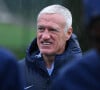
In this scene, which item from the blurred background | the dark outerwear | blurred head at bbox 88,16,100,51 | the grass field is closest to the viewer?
blurred head at bbox 88,16,100,51

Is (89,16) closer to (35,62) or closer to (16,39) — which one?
(35,62)

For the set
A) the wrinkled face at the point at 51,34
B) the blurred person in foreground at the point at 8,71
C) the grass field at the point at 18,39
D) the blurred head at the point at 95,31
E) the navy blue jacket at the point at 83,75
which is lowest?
the grass field at the point at 18,39

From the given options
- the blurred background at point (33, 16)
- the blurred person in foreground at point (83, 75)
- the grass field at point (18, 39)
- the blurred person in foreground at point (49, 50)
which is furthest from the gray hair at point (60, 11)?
the grass field at point (18, 39)

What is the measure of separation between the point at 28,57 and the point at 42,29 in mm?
260

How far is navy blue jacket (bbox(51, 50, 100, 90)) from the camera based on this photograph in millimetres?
3291

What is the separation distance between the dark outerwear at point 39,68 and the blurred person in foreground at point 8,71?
1439mm

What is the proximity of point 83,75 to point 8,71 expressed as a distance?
513 mm

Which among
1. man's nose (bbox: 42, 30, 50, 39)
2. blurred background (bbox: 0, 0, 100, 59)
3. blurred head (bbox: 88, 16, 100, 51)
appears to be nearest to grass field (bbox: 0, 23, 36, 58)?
blurred background (bbox: 0, 0, 100, 59)

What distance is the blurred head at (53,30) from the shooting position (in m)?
5.34

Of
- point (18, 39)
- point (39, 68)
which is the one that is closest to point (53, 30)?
point (39, 68)

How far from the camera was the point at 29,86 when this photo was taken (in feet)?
16.8

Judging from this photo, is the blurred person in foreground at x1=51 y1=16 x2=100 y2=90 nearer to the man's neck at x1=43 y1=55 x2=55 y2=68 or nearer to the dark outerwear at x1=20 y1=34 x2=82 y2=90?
the dark outerwear at x1=20 y1=34 x2=82 y2=90

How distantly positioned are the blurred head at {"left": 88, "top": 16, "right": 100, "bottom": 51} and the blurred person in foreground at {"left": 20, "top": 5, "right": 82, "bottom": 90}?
2.01 m

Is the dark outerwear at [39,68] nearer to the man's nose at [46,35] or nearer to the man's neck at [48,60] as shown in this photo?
the man's neck at [48,60]
